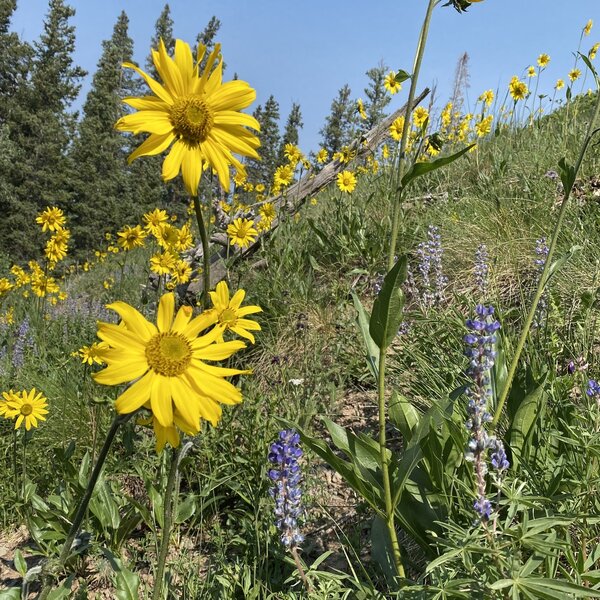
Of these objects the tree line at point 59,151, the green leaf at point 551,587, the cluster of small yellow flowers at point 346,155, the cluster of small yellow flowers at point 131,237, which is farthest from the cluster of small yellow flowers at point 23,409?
the tree line at point 59,151

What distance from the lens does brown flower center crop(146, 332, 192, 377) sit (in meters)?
1.10

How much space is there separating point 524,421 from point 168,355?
133 centimetres

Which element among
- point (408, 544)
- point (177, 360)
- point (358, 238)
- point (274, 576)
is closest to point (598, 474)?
point (408, 544)

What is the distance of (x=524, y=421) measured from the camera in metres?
1.80

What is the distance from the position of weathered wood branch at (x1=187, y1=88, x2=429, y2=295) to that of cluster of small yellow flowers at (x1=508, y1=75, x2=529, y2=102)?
1.40 m

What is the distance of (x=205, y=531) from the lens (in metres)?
2.34

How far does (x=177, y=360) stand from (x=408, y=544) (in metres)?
1.36

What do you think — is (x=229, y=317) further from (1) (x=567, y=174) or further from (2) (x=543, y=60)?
(2) (x=543, y=60)

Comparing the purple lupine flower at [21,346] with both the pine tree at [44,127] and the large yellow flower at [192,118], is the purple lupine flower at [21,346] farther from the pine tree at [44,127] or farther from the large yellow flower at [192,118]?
the pine tree at [44,127]

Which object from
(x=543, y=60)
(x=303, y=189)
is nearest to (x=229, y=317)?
(x=303, y=189)

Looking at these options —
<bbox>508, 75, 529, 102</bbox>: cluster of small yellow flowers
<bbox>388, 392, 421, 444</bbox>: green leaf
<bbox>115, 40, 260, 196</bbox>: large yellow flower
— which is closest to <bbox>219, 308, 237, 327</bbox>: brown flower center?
<bbox>115, 40, 260, 196</bbox>: large yellow flower

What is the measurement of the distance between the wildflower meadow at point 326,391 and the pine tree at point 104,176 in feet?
92.3

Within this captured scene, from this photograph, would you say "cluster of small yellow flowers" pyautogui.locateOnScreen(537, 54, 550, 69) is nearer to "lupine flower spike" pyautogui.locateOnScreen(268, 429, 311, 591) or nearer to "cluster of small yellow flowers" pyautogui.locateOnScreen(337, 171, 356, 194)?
"cluster of small yellow flowers" pyautogui.locateOnScreen(337, 171, 356, 194)

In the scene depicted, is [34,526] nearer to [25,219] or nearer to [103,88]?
[25,219]
